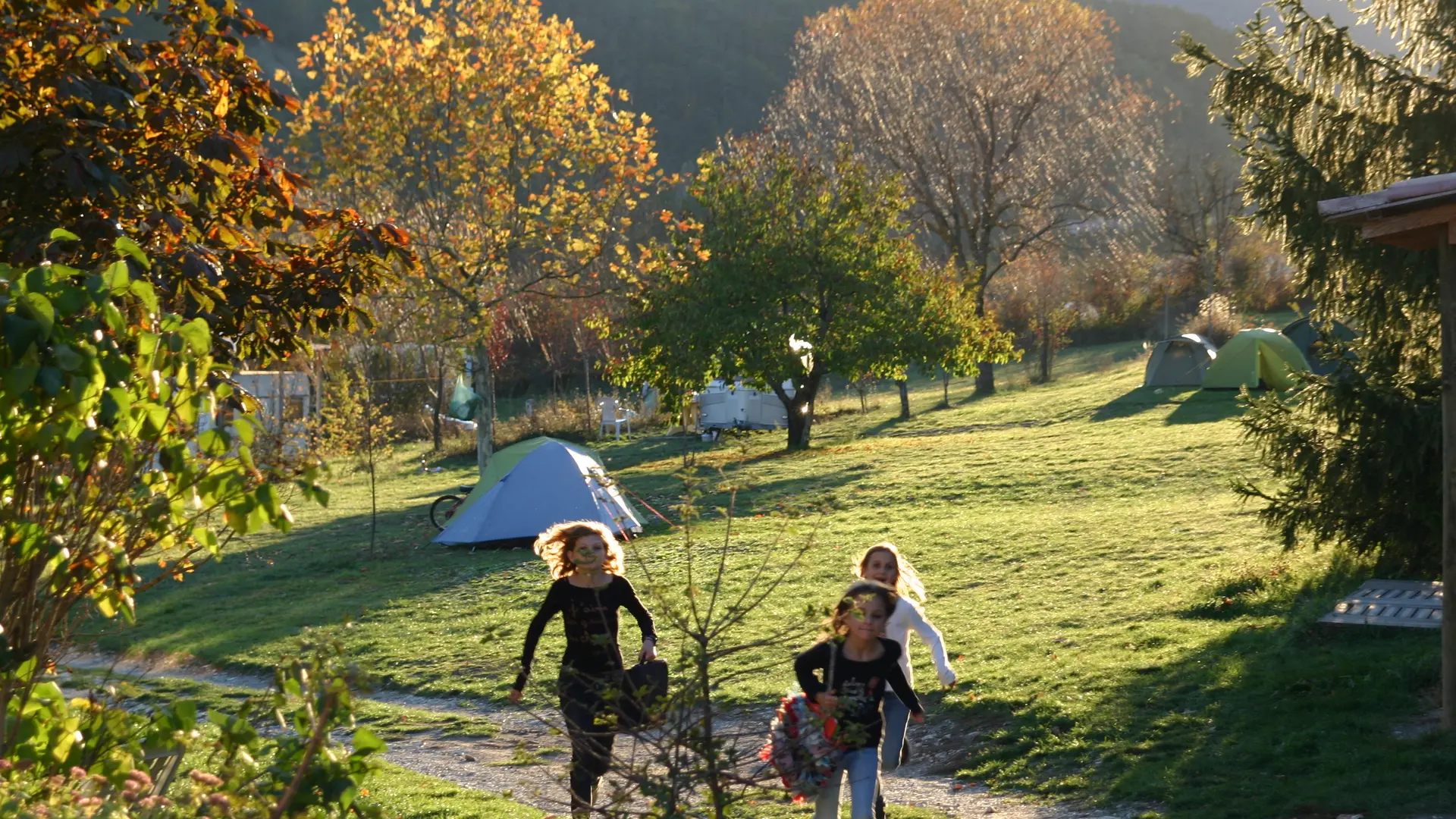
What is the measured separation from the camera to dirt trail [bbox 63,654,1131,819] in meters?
7.24

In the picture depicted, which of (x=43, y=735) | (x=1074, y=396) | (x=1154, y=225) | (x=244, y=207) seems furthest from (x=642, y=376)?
(x=1154, y=225)

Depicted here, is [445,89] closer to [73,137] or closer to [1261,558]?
[1261,558]

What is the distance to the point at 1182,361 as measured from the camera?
33312 mm

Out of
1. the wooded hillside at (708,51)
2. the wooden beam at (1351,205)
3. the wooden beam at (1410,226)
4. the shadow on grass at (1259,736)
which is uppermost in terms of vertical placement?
the wooded hillside at (708,51)

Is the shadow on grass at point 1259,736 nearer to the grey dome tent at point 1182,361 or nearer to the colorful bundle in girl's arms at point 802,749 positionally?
the colorful bundle in girl's arms at point 802,749

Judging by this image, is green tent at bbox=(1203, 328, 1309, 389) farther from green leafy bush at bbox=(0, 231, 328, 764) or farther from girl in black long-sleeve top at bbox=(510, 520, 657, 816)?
green leafy bush at bbox=(0, 231, 328, 764)

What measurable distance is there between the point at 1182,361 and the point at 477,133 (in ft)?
59.6

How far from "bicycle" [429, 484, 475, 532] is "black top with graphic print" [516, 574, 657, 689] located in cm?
1496

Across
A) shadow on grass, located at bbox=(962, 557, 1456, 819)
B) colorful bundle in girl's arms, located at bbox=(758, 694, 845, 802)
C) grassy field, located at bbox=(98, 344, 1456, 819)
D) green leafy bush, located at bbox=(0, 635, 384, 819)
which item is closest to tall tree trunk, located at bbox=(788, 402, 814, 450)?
grassy field, located at bbox=(98, 344, 1456, 819)

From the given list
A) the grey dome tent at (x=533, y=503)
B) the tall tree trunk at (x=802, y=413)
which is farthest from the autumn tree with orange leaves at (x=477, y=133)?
the grey dome tent at (x=533, y=503)

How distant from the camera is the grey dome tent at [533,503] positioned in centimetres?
1914

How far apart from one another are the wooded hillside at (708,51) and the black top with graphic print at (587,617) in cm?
9156

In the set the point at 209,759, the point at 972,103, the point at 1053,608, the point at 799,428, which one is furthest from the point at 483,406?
the point at 972,103

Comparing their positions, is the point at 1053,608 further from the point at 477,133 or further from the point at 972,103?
the point at 972,103
